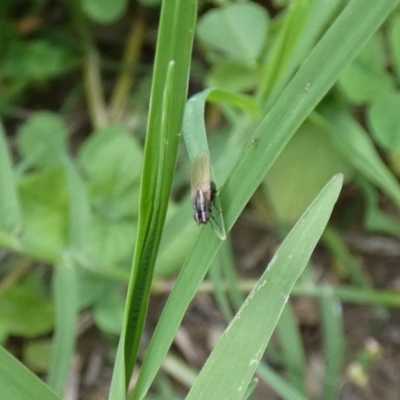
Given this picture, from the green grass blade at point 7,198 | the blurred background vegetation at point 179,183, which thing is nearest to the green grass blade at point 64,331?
the blurred background vegetation at point 179,183

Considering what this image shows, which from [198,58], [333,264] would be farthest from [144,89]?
[333,264]

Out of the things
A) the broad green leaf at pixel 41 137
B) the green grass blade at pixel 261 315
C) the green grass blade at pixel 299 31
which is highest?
the green grass blade at pixel 299 31

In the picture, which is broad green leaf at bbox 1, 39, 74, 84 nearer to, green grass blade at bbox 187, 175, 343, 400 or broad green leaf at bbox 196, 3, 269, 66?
broad green leaf at bbox 196, 3, 269, 66

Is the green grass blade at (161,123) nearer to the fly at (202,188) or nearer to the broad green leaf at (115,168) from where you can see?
the fly at (202,188)

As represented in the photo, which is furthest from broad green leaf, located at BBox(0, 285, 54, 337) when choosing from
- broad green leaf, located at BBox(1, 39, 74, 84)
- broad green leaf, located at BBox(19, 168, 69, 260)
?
broad green leaf, located at BBox(1, 39, 74, 84)

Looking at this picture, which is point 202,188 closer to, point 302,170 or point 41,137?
point 302,170
